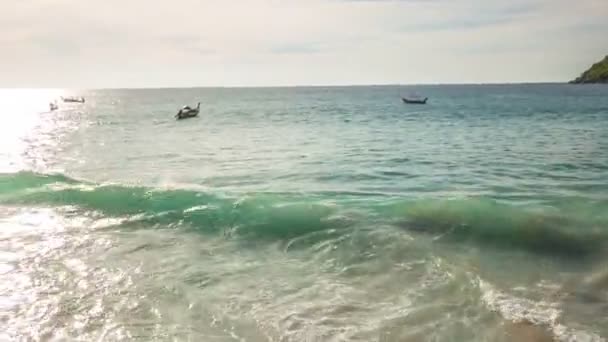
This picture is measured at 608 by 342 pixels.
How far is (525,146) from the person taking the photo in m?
32.5

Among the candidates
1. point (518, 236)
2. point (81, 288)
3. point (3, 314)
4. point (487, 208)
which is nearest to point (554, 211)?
point (487, 208)

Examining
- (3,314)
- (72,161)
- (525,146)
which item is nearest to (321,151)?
(525,146)

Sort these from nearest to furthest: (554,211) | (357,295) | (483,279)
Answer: (357,295) → (483,279) → (554,211)

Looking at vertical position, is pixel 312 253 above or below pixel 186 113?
above

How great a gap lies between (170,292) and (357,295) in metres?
3.50

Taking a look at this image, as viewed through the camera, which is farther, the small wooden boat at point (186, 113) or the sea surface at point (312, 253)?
the small wooden boat at point (186, 113)

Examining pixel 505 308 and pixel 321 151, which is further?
pixel 321 151

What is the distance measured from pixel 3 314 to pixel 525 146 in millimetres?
30776

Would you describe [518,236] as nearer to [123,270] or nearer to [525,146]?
[123,270]

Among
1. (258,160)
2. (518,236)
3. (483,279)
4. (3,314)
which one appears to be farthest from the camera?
(258,160)

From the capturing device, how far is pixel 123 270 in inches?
431

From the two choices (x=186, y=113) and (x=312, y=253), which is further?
(x=186, y=113)

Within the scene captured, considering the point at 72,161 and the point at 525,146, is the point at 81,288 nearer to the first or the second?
the point at 72,161

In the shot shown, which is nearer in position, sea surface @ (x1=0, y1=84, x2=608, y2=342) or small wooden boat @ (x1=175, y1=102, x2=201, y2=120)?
sea surface @ (x1=0, y1=84, x2=608, y2=342)
